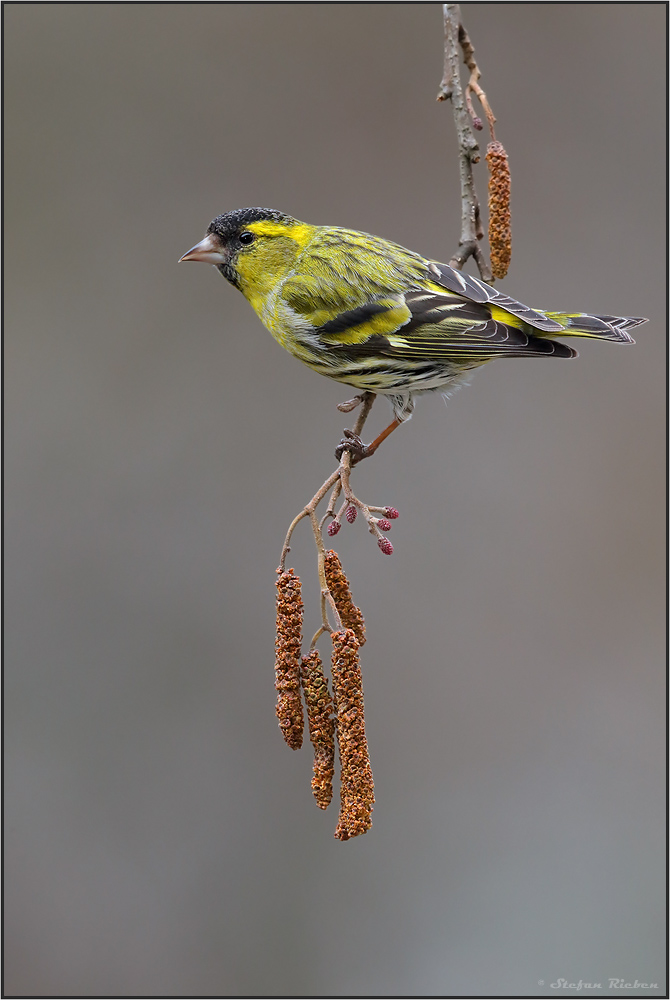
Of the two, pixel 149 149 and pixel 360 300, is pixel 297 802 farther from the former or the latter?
pixel 149 149

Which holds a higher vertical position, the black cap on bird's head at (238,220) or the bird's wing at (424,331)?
the black cap on bird's head at (238,220)

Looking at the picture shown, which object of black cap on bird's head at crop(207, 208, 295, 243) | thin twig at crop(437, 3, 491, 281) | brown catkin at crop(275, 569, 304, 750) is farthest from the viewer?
black cap on bird's head at crop(207, 208, 295, 243)

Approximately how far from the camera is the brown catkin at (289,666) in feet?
7.36

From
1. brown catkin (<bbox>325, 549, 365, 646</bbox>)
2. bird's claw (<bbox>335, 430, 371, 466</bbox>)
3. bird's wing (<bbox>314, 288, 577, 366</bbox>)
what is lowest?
brown catkin (<bbox>325, 549, 365, 646</bbox>)

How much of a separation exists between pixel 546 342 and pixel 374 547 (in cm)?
261

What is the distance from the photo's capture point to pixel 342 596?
2.34 metres

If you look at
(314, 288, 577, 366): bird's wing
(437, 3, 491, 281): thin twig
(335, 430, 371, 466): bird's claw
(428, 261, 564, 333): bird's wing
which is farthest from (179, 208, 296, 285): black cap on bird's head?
(335, 430, 371, 466): bird's claw

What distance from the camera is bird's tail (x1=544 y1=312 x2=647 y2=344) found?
311cm

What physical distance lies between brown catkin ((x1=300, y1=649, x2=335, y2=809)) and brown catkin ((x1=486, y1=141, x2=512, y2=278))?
5.45 feet

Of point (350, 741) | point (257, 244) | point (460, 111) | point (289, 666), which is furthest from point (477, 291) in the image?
point (350, 741)

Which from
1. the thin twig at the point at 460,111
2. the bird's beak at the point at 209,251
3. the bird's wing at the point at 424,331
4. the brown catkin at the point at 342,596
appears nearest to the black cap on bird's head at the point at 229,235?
the bird's beak at the point at 209,251

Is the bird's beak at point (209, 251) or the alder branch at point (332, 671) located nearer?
the alder branch at point (332, 671)

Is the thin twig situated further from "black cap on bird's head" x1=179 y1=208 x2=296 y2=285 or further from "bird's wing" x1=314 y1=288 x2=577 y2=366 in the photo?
"black cap on bird's head" x1=179 y1=208 x2=296 y2=285

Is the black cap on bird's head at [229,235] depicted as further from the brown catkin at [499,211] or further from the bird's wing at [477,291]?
the brown catkin at [499,211]
